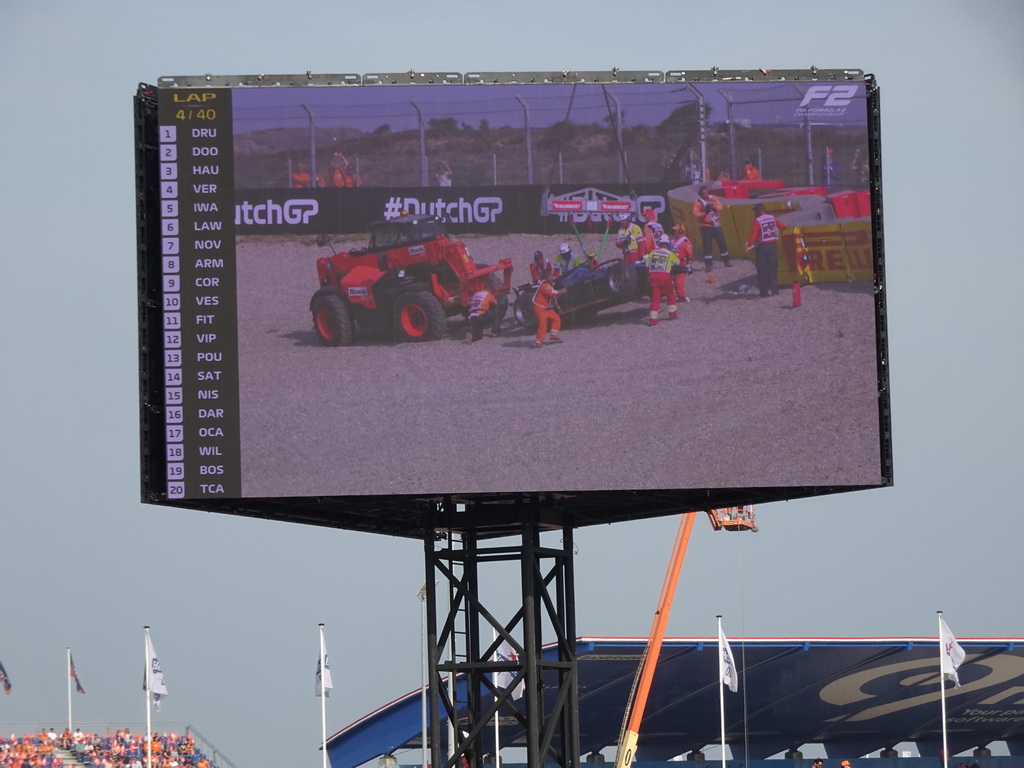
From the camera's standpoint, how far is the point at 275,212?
3002cm

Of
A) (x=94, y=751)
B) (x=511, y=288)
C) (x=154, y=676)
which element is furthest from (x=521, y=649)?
(x=94, y=751)

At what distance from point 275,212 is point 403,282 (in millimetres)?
2268

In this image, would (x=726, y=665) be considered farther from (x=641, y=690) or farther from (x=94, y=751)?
(x=94, y=751)

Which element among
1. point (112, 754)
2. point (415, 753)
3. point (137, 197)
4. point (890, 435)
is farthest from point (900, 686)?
point (137, 197)

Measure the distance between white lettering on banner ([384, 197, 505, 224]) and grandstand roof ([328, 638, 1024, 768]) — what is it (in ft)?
125

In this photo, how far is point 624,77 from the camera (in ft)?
99.8

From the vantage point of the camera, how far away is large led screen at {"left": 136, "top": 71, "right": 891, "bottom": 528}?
2970 centimetres

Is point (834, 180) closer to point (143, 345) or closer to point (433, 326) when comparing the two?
point (433, 326)

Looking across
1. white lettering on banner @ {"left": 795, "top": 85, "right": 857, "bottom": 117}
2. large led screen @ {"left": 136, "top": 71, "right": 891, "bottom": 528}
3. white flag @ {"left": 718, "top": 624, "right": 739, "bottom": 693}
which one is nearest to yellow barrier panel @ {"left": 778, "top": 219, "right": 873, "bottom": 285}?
large led screen @ {"left": 136, "top": 71, "right": 891, "bottom": 528}

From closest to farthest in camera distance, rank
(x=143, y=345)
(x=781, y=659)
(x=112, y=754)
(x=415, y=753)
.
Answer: (x=143, y=345) < (x=112, y=754) < (x=781, y=659) < (x=415, y=753)

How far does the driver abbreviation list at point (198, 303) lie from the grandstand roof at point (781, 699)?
38.1 m

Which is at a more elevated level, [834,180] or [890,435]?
[834,180]

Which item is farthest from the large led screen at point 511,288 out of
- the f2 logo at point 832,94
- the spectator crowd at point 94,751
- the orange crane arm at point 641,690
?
the orange crane arm at point 641,690

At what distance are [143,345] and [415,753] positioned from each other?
56531mm
